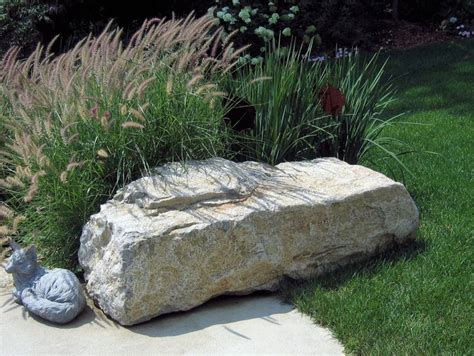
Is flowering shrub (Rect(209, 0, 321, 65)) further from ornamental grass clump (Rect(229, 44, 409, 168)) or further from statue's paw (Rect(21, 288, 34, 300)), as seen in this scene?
statue's paw (Rect(21, 288, 34, 300))

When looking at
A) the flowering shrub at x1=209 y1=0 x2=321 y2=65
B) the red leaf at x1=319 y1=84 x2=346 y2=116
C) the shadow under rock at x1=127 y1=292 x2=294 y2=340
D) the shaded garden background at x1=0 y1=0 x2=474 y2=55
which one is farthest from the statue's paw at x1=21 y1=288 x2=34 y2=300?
the shaded garden background at x1=0 y1=0 x2=474 y2=55

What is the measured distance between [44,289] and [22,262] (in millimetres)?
214

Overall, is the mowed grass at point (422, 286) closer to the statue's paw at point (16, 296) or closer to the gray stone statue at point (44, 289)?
the gray stone statue at point (44, 289)

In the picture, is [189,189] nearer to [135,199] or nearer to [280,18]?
[135,199]

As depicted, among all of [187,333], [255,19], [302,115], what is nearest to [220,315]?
[187,333]

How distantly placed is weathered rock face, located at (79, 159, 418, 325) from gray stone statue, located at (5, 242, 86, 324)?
0.16m

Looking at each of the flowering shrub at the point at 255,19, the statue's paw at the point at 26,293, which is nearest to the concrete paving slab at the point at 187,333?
the statue's paw at the point at 26,293

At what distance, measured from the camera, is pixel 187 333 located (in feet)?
13.5

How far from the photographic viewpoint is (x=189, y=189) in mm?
4480

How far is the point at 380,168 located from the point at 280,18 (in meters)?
4.43

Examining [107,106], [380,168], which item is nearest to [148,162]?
[107,106]

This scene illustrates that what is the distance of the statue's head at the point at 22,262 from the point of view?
4.39 meters

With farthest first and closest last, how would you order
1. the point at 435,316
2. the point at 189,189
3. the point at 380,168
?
the point at 380,168 < the point at 189,189 < the point at 435,316

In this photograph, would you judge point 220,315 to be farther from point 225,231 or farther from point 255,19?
point 255,19
